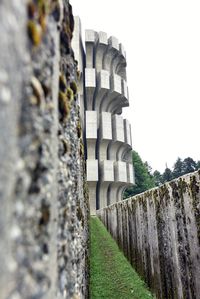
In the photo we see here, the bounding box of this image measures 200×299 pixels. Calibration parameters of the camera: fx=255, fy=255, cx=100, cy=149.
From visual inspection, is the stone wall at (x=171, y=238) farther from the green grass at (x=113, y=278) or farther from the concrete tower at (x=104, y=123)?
the concrete tower at (x=104, y=123)

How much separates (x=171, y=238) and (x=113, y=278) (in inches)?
113

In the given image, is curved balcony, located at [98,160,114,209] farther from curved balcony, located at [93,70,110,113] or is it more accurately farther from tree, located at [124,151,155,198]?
tree, located at [124,151,155,198]

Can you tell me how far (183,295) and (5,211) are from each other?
3870mm

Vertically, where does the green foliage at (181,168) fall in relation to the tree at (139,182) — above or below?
above

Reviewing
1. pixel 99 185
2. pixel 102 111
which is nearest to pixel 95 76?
pixel 102 111

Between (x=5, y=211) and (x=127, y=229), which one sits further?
(x=127, y=229)

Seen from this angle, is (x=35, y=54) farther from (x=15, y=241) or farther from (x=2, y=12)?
(x=15, y=241)

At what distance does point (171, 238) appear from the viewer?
4.40m

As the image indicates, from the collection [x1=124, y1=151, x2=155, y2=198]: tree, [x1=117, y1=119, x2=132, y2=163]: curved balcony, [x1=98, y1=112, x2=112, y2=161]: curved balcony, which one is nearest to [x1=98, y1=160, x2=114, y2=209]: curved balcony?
[x1=98, y1=112, x2=112, y2=161]: curved balcony

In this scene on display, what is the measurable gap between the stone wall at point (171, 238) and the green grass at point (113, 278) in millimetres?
300

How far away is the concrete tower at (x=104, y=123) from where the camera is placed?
97.0 ft

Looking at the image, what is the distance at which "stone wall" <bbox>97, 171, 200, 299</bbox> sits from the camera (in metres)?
3.67

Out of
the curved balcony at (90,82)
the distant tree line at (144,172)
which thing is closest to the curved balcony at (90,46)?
the curved balcony at (90,82)

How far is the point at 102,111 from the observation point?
32031mm
